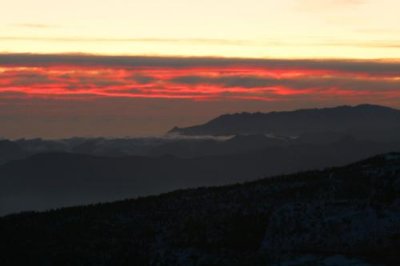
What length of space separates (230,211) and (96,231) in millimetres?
10652

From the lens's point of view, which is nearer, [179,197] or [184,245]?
[184,245]

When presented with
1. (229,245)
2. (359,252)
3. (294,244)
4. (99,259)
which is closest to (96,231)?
(99,259)

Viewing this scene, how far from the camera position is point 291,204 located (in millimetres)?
63031

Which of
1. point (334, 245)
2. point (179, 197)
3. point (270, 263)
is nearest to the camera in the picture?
point (270, 263)

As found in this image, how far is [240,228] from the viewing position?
62094 mm

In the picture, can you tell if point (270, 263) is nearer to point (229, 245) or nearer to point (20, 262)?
point (229, 245)

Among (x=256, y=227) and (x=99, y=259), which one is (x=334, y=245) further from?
(x=99, y=259)

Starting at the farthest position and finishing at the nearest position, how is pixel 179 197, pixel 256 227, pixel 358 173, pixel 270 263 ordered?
pixel 179 197 → pixel 358 173 → pixel 256 227 → pixel 270 263

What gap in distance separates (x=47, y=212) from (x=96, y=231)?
30.8 ft

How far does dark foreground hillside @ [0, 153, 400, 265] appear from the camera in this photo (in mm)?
55844

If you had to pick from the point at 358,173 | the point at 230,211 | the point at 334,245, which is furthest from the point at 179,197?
the point at 334,245

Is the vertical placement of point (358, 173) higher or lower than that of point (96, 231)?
higher

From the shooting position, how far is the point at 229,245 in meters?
59.1

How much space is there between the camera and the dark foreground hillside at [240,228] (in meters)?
55.8
